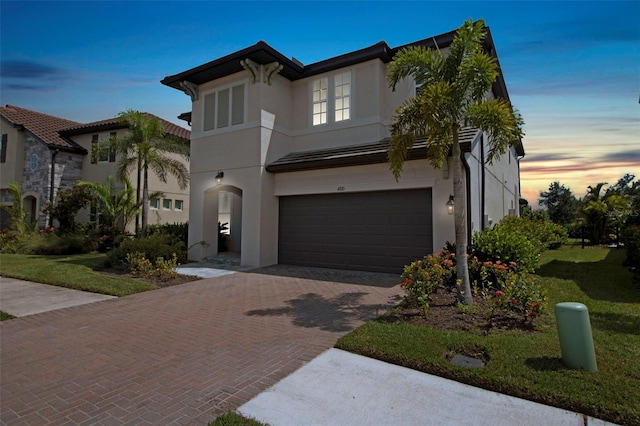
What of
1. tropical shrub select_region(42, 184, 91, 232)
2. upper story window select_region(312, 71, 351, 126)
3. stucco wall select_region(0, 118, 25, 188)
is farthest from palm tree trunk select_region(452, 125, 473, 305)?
stucco wall select_region(0, 118, 25, 188)

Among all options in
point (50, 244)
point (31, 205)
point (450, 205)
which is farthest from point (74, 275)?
point (31, 205)

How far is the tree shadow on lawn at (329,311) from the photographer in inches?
231

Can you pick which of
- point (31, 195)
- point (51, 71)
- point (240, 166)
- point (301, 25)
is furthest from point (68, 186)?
point (301, 25)

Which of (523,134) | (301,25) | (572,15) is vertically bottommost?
(523,134)

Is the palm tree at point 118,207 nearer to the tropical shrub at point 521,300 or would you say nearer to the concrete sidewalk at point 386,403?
the concrete sidewalk at point 386,403

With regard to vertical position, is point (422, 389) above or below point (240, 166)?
below

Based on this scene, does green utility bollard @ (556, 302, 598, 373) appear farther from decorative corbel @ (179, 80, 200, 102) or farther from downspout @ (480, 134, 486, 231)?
decorative corbel @ (179, 80, 200, 102)

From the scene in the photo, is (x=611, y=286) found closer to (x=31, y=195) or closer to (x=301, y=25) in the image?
(x=301, y=25)

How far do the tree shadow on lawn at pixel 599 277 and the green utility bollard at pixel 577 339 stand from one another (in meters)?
4.57

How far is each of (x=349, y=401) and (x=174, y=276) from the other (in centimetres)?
833

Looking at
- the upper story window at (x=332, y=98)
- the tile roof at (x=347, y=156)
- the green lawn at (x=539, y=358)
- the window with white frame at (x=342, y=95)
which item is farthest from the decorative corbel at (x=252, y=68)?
the green lawn at (x=539, y=358)

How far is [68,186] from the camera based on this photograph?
2120cm

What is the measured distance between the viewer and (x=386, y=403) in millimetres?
3395

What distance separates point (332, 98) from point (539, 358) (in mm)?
11393
